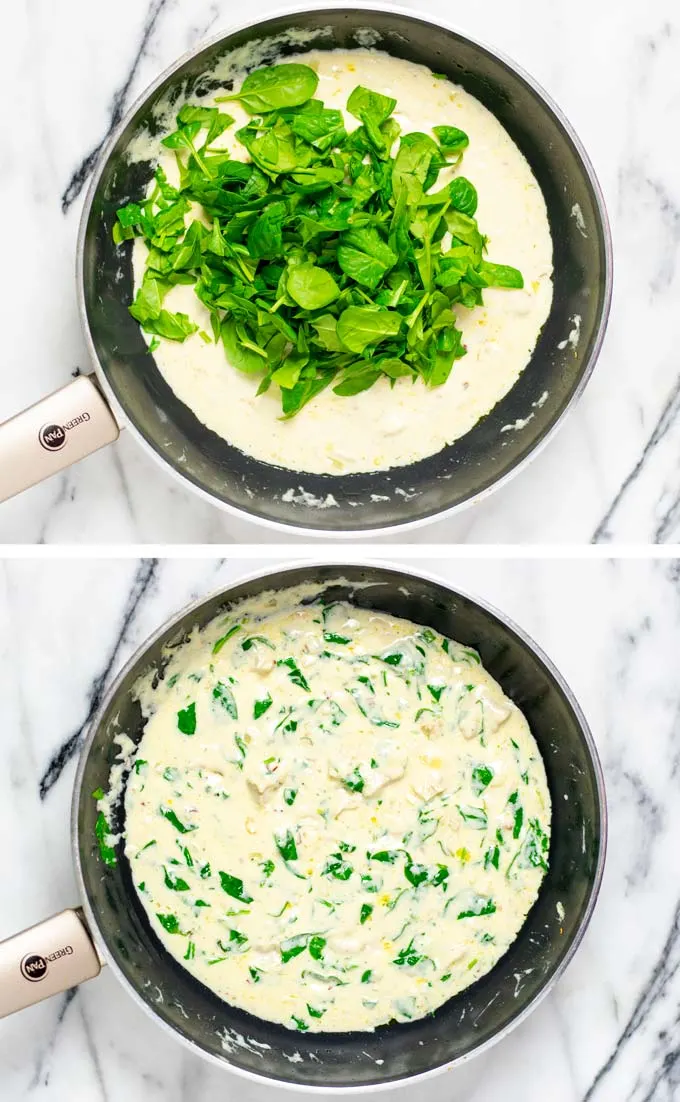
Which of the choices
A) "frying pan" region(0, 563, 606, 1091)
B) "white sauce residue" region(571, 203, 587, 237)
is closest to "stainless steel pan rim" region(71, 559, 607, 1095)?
"frying pan" region(0, 563, 606, 1091)

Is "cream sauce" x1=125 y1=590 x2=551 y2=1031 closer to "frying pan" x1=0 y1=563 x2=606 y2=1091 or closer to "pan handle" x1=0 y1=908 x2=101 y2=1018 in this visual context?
"frying pan" x1=0 y1=563 x2=606 y2=1091

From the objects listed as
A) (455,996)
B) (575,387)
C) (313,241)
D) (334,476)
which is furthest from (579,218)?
(455,996)

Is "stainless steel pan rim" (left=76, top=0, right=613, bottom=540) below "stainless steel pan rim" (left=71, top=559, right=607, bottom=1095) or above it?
above

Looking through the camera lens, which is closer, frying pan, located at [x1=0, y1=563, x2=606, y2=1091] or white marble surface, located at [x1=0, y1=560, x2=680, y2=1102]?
frying pan, located at [x1=0, y1=563, x2=606, y2=1091]

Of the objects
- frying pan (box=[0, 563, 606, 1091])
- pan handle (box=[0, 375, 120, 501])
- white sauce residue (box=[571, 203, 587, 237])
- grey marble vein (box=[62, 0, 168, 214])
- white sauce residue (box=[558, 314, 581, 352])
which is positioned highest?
grey marble vein (box=[62, 0, 168, 214])

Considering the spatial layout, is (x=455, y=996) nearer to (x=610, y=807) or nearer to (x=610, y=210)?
(x=610, y=807)

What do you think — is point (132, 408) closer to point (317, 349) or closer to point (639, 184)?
point (317, 349)
